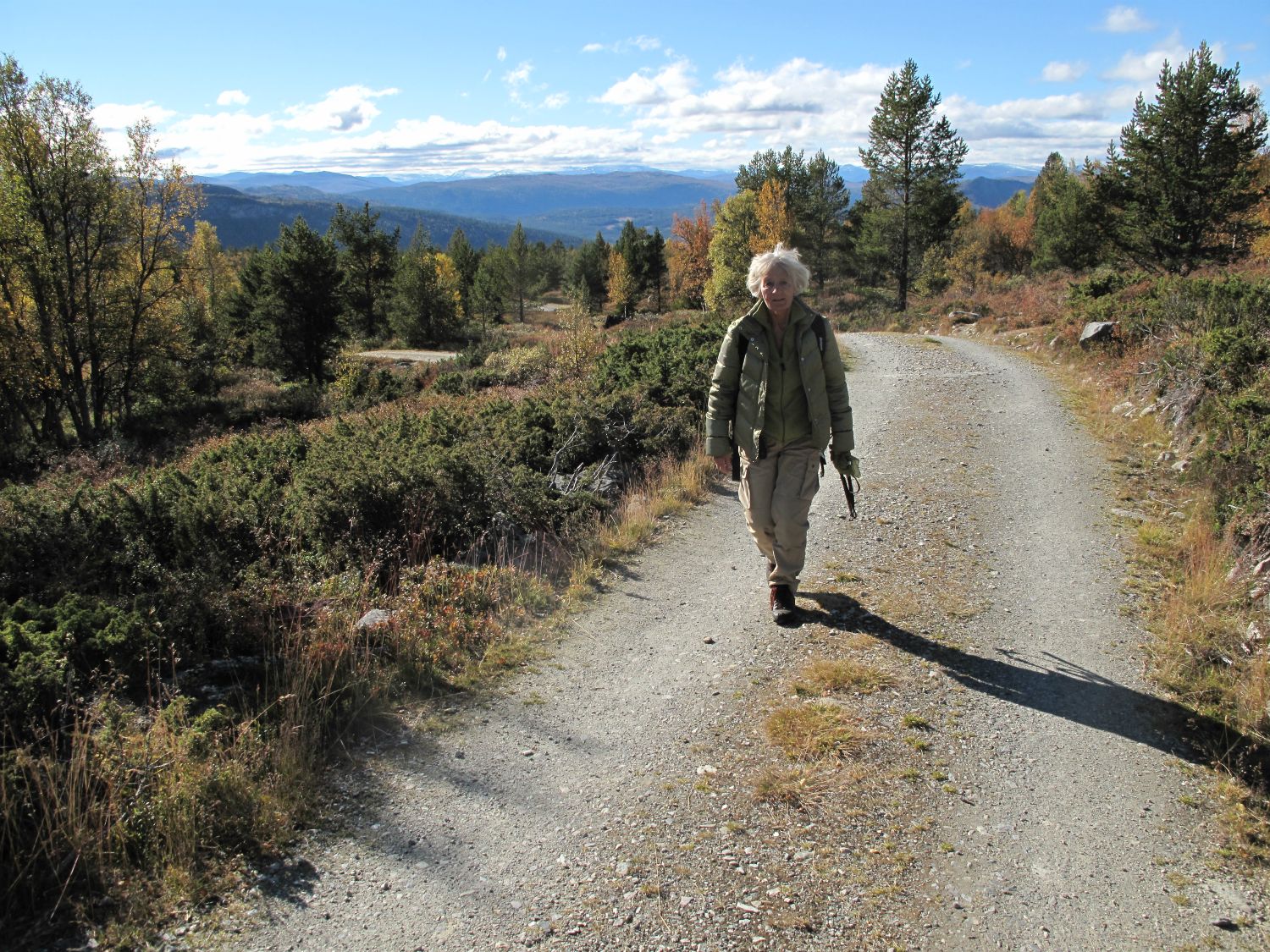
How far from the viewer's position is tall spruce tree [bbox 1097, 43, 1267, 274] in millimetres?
24578

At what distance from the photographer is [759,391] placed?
4859 mm

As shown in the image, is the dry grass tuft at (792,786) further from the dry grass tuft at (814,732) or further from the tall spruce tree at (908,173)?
the tall spruce tree at (908,173)

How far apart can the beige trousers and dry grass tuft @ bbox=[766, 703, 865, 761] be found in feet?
3.74

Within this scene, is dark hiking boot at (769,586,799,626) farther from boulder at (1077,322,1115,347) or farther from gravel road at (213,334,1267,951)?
boulder at (1077,322,1115,347)

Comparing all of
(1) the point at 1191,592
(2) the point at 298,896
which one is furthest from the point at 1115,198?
(2) the point at 298,896

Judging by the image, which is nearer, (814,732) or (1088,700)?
(814,732)

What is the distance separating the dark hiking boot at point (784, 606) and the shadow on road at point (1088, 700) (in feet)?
0.74

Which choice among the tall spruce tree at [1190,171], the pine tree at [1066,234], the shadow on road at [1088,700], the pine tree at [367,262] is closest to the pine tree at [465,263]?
the pine tree at [367,262]

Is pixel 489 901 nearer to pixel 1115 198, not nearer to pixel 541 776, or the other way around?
pixel 541 776

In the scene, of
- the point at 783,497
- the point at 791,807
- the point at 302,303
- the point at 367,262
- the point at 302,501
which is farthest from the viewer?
the point at 367,262

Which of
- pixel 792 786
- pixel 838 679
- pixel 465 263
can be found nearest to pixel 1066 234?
pixel 838 679

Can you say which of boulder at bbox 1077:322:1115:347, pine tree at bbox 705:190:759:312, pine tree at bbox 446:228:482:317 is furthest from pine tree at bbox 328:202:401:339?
boulder at bbox 1077:322:1115:347

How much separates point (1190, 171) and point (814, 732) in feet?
97.8

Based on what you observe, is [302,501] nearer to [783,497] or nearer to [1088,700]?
[783,497]
